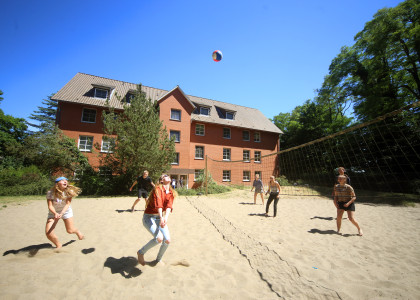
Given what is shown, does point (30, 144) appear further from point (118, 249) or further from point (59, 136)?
point (118, 249)

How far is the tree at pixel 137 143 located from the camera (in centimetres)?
1293

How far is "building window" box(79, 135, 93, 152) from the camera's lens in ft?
55.1

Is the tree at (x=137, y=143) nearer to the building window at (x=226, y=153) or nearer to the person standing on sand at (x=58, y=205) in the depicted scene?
the person standing on sand at (x=58, y=205)

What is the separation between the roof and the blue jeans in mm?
12398

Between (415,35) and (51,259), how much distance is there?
75.7ft

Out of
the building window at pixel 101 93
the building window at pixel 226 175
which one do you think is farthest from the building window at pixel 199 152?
the building window at pixel 101 93

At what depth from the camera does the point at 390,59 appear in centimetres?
1468

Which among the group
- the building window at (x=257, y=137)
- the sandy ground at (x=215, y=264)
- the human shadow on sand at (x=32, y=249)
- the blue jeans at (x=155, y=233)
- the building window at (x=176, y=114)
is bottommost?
the sandy ground at (x=215, y=264)

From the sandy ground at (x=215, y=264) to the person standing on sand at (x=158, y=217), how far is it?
41 cm

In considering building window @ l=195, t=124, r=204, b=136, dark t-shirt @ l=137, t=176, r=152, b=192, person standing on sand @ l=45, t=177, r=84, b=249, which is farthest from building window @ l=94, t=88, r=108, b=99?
person standing on sand @ l=45, t=177, r=84, b=249

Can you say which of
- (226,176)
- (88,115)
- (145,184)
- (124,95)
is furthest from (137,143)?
(226,176)

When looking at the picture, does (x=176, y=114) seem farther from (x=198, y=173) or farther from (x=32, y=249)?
(x=32, y=249)

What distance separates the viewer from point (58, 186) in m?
3.86

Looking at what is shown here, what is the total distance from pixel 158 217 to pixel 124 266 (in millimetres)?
1109
